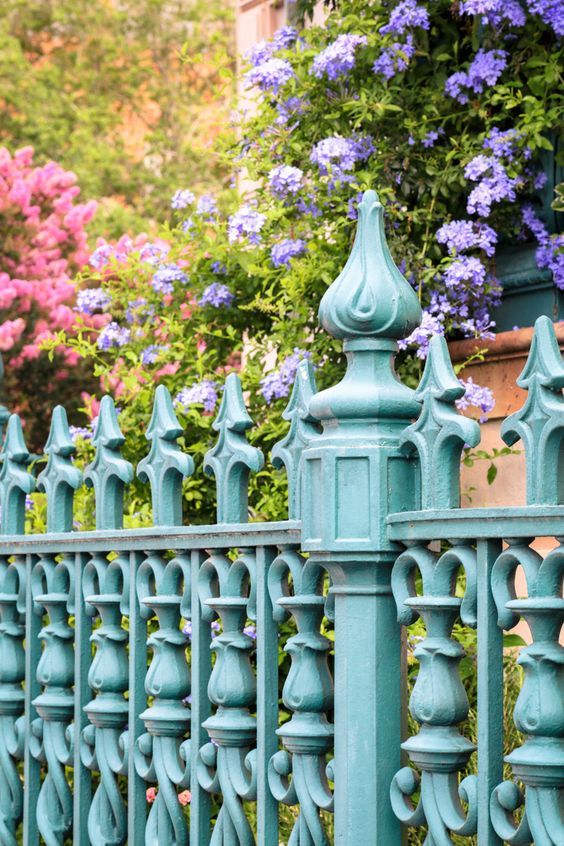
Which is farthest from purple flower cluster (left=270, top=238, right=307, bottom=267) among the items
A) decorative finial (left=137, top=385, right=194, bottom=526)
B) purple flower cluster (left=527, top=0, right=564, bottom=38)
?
decorative finial (left=137, top=385, right=194, bottom=526)

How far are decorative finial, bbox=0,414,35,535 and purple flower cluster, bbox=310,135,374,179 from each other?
1588 millimetres

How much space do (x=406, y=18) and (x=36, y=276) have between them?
9334mm

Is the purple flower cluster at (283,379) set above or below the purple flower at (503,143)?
below

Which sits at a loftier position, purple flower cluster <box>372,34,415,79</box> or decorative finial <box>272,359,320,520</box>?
purple flower cluster <box>372,34,415,79</box>

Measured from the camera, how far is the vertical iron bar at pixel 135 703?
261cm

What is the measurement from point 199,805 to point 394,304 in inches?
43.0

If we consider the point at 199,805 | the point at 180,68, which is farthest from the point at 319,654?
the point at 180,68

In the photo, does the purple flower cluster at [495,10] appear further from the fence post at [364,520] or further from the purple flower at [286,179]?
the fence post at [364,520]

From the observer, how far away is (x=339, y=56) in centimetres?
424

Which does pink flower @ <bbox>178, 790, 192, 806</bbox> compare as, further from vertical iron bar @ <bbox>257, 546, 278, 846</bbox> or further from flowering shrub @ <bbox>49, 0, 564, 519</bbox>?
vertical iron bar @ <bbox>257, 546, 278, 846</bbox>

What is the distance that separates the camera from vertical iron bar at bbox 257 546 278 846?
2.25m

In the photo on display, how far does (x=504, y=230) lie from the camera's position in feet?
13.7

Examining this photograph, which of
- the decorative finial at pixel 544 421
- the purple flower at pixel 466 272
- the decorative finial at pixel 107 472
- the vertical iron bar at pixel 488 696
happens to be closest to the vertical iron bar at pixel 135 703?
the decorative finial at pixel 107 472

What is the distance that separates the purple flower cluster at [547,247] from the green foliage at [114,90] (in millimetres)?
15671
